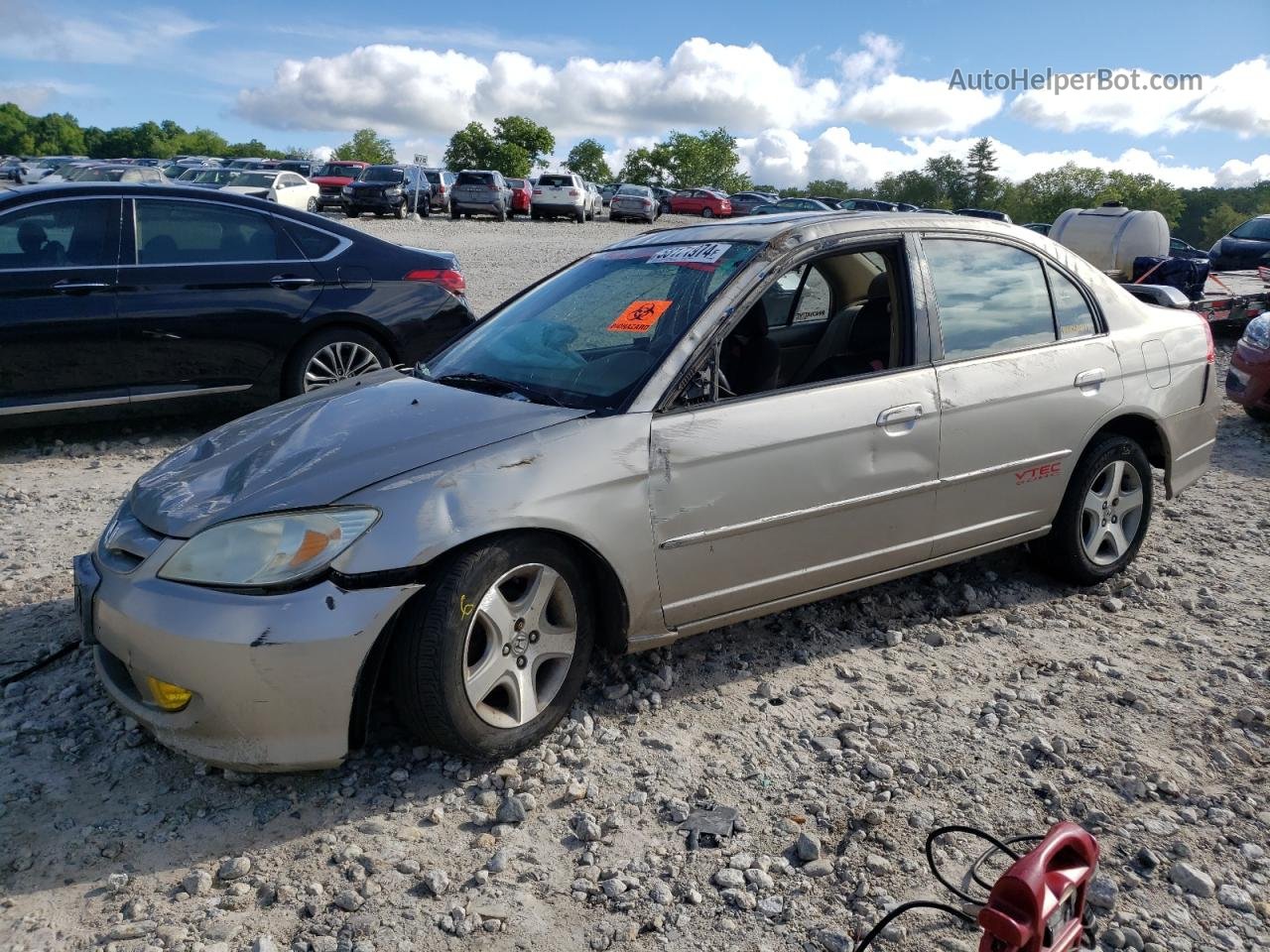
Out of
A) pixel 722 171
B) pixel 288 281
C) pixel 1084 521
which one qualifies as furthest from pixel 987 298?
pixel 722 171

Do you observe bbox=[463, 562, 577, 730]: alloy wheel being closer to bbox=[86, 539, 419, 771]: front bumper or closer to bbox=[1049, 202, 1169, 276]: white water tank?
bbox=[86, 539, 419, 771]: front bumper

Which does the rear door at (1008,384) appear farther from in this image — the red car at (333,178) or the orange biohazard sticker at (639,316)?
the red car at (333,178)

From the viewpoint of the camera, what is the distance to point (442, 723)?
285 centimetres

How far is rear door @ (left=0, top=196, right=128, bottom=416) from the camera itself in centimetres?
584

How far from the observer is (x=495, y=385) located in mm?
3525

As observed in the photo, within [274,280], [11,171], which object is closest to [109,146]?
[11,171]

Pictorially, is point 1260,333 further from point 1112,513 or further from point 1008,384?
point 1008,384

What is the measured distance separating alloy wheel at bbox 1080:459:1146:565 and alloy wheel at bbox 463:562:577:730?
8.12 ft

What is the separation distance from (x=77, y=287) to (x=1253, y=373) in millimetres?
8107

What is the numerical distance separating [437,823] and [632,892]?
603mm

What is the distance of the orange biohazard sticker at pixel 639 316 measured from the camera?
3.49 meters

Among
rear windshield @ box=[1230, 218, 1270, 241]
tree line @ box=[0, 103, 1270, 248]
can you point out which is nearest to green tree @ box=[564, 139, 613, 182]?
tree line @ box=[0, 103, 1270, 248]

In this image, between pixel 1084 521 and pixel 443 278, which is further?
pixel 443 278

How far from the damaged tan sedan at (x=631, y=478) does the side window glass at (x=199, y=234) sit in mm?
3094
